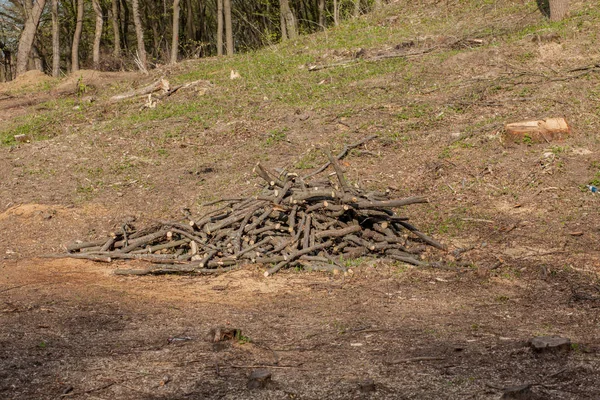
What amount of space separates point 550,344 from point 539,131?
6653mm

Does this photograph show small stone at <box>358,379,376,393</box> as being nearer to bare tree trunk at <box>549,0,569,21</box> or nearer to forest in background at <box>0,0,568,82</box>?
bare tree trunk at <box>549,0,569,21</box>

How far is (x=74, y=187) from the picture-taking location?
36.9 feet

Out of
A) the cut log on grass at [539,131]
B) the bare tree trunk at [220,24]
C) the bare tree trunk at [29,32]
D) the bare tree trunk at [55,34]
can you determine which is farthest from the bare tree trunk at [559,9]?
the bare tree trunk at [55,34]

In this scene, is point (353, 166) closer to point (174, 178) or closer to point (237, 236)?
point (174, 178)

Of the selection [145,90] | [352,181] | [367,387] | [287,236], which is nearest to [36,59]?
[145,90]

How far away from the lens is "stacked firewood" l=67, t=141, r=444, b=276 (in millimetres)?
7566

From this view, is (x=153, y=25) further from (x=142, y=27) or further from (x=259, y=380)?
(x=259, y=380)

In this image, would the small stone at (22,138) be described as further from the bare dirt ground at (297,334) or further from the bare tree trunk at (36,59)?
the bare tree trunk at (36,59)

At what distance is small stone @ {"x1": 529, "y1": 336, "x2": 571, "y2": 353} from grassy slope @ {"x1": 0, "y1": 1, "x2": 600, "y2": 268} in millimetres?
3485

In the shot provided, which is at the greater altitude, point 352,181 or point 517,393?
point 352,181

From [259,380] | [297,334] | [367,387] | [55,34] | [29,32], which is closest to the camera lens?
[367,387]

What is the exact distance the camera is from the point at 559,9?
1486 centimetres

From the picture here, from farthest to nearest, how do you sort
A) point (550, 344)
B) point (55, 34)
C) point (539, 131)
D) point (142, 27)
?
point (142, 27)
point (55, 34)
point (539, 131)
point (550, 344)

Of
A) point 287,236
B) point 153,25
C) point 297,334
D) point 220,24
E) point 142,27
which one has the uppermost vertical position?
point 153,25
